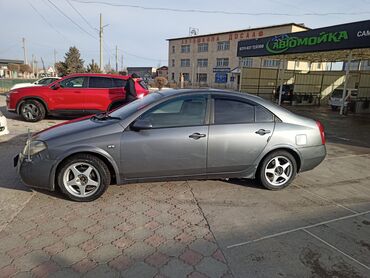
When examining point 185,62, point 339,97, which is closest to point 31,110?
A: point 339,97

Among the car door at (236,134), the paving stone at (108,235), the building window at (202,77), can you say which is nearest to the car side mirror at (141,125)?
the car door at (236,134)

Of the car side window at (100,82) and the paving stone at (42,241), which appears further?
the car side window at (100,82)

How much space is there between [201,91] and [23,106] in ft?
24.6

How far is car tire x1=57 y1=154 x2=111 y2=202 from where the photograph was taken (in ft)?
12.3

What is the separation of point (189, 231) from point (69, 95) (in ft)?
24.9

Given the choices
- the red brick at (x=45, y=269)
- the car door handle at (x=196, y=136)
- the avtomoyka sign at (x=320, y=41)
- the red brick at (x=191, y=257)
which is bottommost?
the red brick at (x=45, y=269)

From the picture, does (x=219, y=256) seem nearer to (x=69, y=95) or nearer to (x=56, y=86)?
(x=69, y=95)

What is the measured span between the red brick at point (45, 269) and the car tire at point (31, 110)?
781 cm

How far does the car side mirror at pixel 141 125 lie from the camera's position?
12.5ft

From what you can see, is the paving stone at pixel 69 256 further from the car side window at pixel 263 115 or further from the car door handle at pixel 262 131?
the car side window at pixel 263 115

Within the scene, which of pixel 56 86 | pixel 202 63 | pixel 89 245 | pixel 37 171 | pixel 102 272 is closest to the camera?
pixel 102 272

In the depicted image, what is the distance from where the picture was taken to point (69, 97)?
934cm

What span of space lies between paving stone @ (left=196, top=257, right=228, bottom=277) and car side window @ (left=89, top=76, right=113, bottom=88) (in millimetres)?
7990

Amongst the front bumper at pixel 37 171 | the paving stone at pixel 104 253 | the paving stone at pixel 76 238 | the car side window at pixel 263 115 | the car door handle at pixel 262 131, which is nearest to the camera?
the paving stone at pixel 104 253
